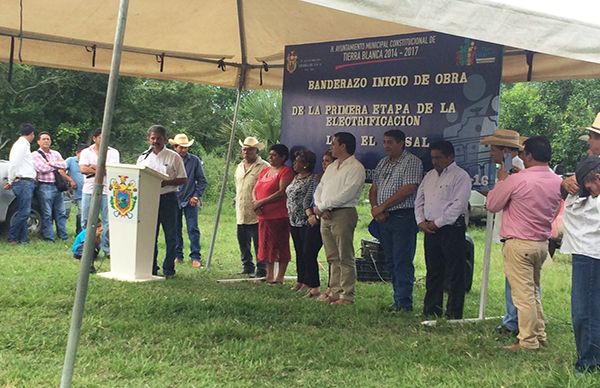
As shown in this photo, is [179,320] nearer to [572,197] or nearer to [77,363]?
[77,363]

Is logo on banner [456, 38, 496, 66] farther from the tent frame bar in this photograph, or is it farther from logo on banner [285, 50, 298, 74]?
the tent frame bar

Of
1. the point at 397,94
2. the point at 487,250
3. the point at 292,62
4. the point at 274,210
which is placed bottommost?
the point at 487,250

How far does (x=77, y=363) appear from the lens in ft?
15.1

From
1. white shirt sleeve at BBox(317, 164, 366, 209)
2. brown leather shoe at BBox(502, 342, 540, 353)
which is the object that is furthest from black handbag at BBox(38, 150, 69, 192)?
brown leather shoe at BBox(502, 342, 540, 353)

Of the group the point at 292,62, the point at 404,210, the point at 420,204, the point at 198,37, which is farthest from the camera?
the point at 198,37

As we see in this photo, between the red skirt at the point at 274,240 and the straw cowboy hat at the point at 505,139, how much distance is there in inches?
121

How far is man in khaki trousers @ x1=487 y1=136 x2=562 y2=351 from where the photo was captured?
17.7ft

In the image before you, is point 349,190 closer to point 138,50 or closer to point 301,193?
point 301,193

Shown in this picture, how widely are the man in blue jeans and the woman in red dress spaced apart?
1.59 meters

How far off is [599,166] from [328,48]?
4095 millimetres

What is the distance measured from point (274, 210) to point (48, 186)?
196 inches

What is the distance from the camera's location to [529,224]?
5.41 meters

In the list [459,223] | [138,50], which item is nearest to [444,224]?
[459,223]

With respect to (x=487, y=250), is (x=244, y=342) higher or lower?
lower
